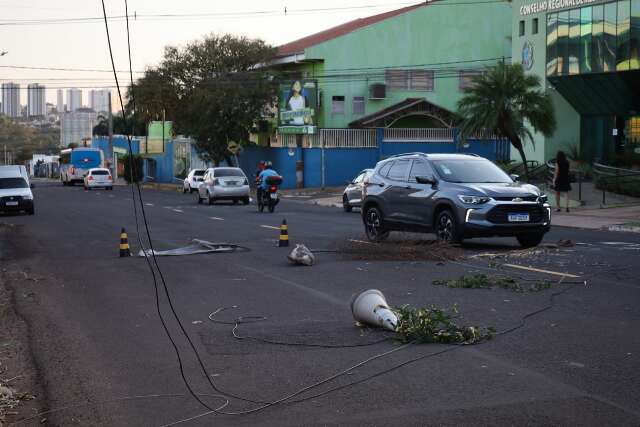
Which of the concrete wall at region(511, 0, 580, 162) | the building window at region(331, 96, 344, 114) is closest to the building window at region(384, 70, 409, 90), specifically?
the building window at region(331, 96, 344, 114)

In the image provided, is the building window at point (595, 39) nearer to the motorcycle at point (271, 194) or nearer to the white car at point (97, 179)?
the motorcycle at point (271, 194)

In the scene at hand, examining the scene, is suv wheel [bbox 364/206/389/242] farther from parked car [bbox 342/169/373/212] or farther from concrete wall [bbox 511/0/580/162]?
concrete wall [bbox 511/0/580/162]

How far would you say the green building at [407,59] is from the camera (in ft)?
198

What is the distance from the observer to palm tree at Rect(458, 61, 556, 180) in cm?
3594

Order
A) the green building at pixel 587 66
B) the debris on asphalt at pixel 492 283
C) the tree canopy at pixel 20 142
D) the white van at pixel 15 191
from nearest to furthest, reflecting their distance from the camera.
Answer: the debris on asphalt at pixel 492 283 → the white van at pixel 15 191 → the green building at pixel 587 66 → the tree canopy at pixel 20 142

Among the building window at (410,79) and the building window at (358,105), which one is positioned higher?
the building window at (410,79)

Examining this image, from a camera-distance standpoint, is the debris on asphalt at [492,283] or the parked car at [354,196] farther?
the parked car at [354,196]

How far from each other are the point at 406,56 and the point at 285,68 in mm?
8784

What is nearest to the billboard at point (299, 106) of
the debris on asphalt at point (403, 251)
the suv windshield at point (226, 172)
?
the suv windshield at point (226, 172)

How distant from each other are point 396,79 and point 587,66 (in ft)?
75.7

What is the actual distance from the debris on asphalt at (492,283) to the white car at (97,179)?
57.1 m

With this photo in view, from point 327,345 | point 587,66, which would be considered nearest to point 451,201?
point 327,345

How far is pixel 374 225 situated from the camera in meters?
19.2

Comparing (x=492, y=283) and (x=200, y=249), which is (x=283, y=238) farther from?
(x=492, y=283)
